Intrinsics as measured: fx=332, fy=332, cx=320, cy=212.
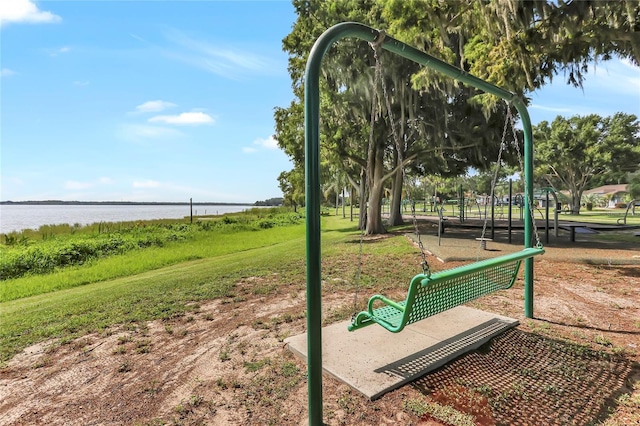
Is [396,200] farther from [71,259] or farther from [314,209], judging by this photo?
[314,209]

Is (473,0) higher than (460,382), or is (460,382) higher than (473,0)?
(473,0)

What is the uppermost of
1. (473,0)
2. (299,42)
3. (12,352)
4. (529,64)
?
(299,42)

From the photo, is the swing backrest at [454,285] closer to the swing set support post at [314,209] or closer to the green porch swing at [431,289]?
the green porch swing at [431,289]

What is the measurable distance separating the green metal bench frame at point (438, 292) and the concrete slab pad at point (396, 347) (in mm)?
331

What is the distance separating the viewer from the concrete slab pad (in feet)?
8.35

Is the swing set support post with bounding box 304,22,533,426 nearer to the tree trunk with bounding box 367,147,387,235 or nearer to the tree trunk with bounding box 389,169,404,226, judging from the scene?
the tree trunk with bounding box 367,147,387,235

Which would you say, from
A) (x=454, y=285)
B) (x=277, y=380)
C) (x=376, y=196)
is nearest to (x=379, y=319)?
(x=454, y=285)

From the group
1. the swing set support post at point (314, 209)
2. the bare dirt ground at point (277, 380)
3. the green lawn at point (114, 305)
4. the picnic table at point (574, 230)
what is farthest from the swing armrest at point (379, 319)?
the picnic table at point (574, 230)

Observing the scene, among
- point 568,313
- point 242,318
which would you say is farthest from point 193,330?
point 568,313

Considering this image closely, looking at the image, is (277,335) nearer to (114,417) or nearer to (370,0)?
(114,417)

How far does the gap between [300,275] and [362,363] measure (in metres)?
4.06

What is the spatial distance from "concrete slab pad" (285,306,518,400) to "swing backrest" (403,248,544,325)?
45 cm

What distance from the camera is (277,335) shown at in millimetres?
3506

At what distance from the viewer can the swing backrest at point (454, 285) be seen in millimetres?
2389
